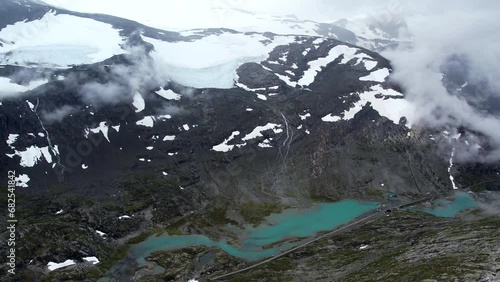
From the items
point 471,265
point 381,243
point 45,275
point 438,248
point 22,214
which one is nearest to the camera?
point 471,265

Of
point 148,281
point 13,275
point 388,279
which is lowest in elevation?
point 13,275

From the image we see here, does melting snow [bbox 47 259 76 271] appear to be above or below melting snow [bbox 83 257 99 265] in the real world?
below

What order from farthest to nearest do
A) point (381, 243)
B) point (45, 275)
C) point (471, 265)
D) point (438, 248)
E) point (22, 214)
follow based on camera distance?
point (22, 214) → point (381, 243) → point (45, 275) → point (438, 248) → point (471, 265)

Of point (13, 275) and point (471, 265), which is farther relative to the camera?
point (13, 275)

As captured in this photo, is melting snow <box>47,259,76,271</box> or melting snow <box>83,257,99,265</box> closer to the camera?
melting snow <box>47,259,76,271</box>

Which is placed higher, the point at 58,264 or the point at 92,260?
the point at 92,260

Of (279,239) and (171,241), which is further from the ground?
(279,239)

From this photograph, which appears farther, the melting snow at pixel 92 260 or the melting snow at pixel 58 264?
the melting snow at pixel 92 260

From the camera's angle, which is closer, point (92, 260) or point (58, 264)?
point (58, 264)

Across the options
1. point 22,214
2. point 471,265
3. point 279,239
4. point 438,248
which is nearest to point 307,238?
point 279,239

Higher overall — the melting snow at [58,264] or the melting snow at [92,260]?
the melting snow at [92,260]

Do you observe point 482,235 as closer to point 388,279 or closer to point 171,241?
point 388,279
